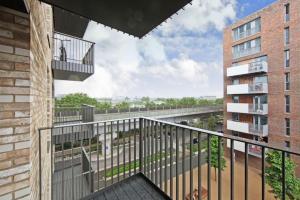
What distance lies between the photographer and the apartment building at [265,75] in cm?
1098

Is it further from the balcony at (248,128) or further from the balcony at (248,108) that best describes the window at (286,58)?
the balcony at (248,128)

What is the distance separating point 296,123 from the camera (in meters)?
10.8

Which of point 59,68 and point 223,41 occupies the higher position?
point 223,41

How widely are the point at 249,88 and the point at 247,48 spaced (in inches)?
126

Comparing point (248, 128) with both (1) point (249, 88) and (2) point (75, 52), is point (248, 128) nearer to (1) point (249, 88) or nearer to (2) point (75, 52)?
(1) point (249, 88)

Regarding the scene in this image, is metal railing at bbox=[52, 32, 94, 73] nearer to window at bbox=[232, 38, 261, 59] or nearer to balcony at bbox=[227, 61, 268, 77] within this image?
balcony at bbox=[227, 61, 268, 77]

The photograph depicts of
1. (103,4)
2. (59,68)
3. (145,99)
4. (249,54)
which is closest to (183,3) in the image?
(103,4)

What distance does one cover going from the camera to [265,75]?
1266 cm

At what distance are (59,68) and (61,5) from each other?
439 cm

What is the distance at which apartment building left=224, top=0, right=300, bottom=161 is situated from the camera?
1098 centimetres

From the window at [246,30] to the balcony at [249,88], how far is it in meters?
3.92

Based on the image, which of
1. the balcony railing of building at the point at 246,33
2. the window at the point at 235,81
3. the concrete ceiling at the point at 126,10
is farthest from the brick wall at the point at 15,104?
the window at the point at 235,81

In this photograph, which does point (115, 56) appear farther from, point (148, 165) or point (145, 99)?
point (148, 165)

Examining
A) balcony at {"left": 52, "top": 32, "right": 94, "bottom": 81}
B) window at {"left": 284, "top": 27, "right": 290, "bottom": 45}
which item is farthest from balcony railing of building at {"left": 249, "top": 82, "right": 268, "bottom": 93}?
balcony at {"left": 52, "top": 32, "right": 94, "bottom": 81}
